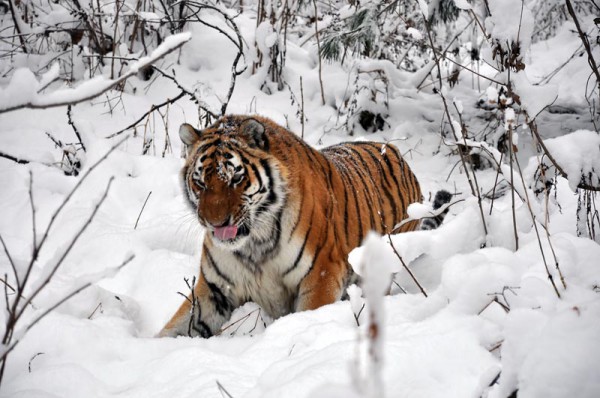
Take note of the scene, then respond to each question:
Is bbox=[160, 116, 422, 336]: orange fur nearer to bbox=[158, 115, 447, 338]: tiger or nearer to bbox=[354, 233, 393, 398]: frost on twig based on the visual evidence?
bbox=[158, 115, 447, 338]: tiger

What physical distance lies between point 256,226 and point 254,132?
1.55 feet

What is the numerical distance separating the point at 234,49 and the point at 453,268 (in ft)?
17.5

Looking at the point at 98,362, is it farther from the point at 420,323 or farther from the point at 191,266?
the point at 191,266

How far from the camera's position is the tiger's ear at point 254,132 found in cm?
260

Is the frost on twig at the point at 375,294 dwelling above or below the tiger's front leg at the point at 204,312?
above

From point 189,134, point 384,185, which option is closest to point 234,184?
point 189,134

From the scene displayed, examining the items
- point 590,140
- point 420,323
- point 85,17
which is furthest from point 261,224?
point 85,17

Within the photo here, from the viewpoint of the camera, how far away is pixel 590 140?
183 centimetres

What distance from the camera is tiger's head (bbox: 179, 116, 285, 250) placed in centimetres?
246

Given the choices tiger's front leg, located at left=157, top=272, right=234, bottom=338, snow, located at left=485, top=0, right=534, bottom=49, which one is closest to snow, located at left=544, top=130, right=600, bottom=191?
snow, located at left=485, top=0, right=534, bottom=49

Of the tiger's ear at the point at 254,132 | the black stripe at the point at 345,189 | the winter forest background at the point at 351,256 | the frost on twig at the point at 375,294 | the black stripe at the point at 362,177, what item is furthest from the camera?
the black stripe at the point at 362,177

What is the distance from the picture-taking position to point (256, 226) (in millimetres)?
2617

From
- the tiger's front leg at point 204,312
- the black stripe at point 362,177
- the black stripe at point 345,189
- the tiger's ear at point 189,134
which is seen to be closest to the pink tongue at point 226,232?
the tiger's front leg at point 204,312

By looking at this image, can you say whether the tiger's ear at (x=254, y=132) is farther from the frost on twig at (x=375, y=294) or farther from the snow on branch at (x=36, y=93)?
the frost on twig at (x=375, y=294)
